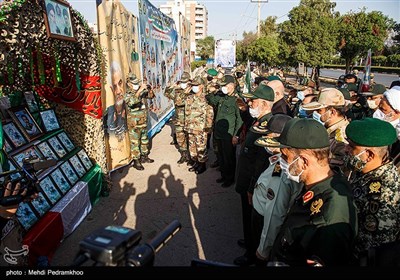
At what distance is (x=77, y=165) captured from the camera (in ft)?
14.8

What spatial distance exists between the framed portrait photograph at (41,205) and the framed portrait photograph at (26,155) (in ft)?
1.59

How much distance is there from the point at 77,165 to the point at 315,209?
152 inches

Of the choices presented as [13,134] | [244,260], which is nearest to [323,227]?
[244,260]

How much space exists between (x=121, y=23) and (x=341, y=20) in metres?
17.4

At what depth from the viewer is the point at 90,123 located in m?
4.82

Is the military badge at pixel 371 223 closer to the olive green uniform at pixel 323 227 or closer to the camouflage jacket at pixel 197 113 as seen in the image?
the olive green uniform at pixel 323 227

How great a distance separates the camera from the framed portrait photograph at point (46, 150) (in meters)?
3.96

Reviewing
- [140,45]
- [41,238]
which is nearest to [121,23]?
[140,45]

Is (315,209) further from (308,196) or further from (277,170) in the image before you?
(277,170)

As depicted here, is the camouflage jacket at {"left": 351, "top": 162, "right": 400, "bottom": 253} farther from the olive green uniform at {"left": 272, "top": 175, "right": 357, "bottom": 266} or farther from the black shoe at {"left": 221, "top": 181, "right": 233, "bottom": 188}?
the black shoe at {"left": 221, "top": 181, "right": 233, "bottom": 188}

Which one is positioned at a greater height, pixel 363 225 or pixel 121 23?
pixel 121 23

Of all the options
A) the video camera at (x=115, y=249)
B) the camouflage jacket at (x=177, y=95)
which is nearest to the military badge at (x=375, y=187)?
the video camera at (x=115, y=249)

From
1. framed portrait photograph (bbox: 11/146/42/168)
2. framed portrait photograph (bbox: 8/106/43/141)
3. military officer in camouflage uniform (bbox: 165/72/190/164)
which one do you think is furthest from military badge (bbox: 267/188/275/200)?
military officer in camouflage uniform (bbox: 165/72/190/164)

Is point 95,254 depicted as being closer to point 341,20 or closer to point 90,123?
point 90,123
